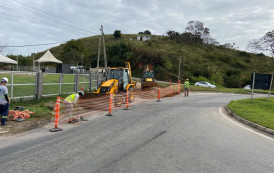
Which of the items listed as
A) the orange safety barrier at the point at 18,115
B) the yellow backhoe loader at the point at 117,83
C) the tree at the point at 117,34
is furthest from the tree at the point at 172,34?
the orange safety barrier at the point at 18,115

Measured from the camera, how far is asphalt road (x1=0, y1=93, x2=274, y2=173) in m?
4.43

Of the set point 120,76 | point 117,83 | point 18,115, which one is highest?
point 120,76

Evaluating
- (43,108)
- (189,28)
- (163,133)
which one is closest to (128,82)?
(43,108)

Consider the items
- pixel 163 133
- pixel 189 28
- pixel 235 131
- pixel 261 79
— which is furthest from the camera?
pixel 189 28

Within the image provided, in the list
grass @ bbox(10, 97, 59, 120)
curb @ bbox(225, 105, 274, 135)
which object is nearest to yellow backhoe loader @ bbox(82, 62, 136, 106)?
grass @ bbox(10, 97, 59, 120)

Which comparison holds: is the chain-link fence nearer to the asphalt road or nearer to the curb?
the asphalt road

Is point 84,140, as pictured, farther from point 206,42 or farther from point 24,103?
point 206,42

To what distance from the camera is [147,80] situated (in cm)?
2398

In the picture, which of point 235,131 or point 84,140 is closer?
point 84,140

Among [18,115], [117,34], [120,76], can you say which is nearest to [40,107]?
[18,115]

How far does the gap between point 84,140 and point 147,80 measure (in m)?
18.1

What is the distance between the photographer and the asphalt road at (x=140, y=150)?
14.5 ft

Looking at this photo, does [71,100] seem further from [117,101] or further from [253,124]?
[253,124]

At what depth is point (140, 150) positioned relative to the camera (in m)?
5.44
